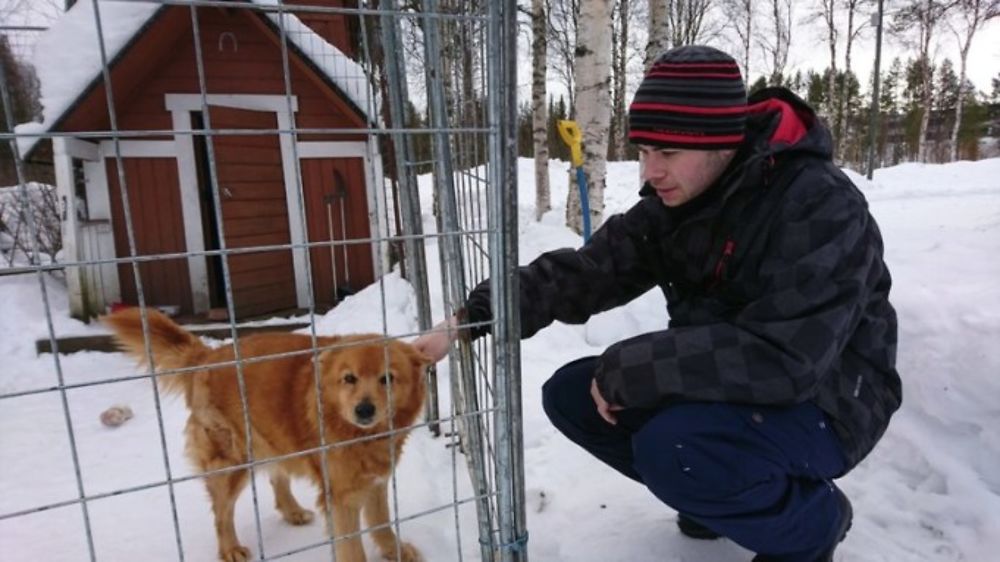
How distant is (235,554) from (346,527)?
53 centimetres

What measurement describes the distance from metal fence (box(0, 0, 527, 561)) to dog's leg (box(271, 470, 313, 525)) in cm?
8

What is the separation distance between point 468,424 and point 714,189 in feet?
4.07

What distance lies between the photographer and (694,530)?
190 centimetres

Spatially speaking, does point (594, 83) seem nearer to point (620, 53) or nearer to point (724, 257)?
point (724, 257)

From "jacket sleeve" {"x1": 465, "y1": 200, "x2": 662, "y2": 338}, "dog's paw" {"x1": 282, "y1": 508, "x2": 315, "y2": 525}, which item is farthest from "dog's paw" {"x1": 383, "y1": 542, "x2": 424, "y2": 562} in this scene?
"jacket sleeve" {"x1": 465, "y1": 200, "x2": 662, "y2": 338}

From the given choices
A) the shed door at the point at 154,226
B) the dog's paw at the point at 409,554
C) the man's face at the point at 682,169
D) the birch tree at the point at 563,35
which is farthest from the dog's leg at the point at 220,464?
the birch tree at the point at 563,35

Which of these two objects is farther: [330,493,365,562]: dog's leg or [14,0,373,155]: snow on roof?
[14,0,373,155]: snow on roof

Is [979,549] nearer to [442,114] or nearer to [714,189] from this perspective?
[714,189]

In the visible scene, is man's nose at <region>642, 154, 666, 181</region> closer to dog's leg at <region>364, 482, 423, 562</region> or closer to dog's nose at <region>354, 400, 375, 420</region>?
dog's nose at <region>354, 400, 375, 420</region>

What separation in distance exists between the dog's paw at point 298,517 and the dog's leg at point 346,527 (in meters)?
0.53

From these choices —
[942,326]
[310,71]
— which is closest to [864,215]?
[942,326]

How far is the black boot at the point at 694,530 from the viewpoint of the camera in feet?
6.20

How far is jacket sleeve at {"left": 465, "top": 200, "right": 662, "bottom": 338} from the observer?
1821 millimetres

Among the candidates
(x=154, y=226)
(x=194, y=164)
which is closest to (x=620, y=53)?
(x=194, y=164)
